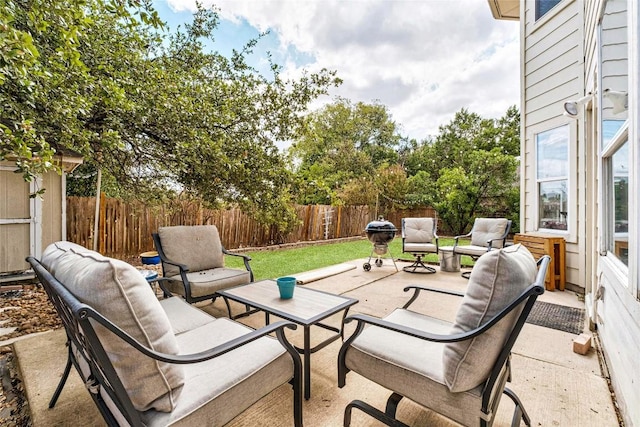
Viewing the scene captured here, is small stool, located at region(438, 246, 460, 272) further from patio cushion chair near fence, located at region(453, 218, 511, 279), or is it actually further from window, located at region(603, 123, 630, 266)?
window, located at region(603, 123, 630, 266)

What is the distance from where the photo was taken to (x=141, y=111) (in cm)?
349

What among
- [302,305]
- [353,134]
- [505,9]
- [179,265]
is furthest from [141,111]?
[353,134]

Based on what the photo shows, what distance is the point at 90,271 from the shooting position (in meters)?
1.08

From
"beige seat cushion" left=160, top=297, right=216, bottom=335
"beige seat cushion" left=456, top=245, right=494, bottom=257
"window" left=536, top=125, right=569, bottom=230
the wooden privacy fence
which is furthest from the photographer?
the wooden privacy fence

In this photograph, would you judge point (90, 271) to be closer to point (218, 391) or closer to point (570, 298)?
point (218, 391)

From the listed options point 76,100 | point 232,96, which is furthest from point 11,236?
point 232,96

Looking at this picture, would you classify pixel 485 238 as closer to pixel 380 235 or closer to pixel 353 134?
pixel 380 235

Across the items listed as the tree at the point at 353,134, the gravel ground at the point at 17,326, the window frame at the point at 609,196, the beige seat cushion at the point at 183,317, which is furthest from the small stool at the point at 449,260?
the tree at the point at 353,134

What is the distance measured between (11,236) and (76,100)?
3443 mm

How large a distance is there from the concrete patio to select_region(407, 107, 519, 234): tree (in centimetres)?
915

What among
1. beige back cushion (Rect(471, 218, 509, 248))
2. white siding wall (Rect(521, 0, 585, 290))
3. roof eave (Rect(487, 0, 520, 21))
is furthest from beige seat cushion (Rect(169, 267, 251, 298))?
roof eave (Rect(487, 0, 520, 21))

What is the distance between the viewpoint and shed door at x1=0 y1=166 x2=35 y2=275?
4.40 m

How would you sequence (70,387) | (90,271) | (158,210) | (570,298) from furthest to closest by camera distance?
(158,210)
(570,298)
(70,387)
(90,271)

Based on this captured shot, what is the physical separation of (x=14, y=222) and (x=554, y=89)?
8.69 metres
